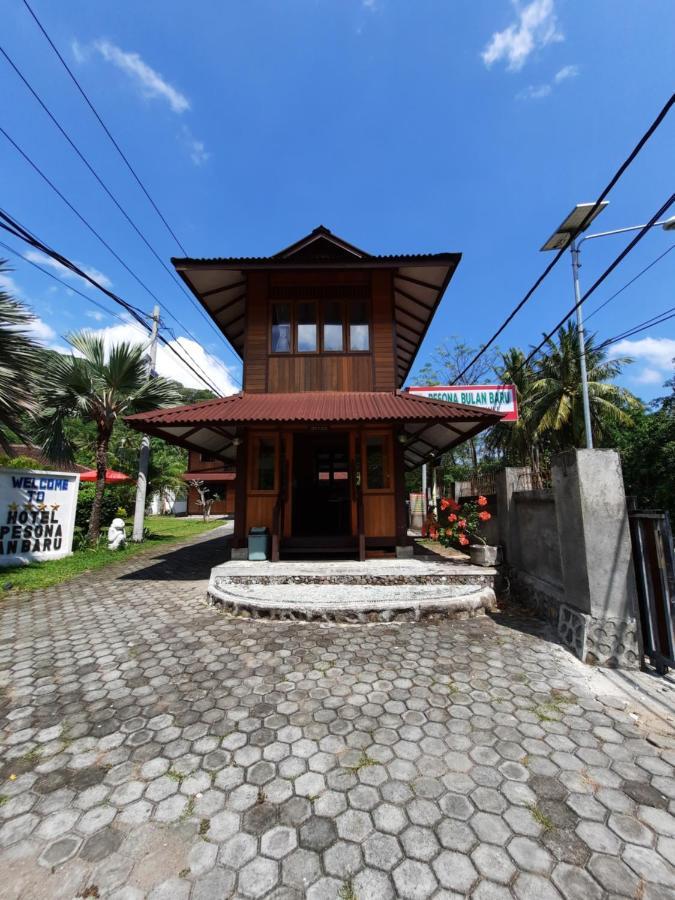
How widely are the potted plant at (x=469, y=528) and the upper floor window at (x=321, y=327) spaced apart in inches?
169

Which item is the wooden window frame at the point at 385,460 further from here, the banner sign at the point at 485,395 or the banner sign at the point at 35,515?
the banner sign at the point at 35,515

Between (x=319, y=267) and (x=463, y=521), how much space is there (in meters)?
6.66

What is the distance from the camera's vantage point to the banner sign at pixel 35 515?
8.77 m

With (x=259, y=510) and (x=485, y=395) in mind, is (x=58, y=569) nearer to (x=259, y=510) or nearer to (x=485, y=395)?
(x=259, y=510)

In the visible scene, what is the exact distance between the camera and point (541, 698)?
3.21 m

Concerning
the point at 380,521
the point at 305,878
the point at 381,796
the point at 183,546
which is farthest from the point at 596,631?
the point at 183,546

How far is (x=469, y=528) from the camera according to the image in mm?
7383

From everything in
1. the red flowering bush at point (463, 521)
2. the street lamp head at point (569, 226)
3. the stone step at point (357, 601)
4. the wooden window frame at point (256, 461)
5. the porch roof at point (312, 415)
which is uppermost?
the street lamp head at point (569, 226)

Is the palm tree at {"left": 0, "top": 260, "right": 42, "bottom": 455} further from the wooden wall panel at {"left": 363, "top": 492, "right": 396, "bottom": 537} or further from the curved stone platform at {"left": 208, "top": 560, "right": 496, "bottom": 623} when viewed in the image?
the wooden wall panel at {"left": 363, "top": 492, "right": 396, "bottom": 537}

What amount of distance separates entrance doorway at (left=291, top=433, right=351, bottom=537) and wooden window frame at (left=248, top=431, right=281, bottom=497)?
2.31 meters

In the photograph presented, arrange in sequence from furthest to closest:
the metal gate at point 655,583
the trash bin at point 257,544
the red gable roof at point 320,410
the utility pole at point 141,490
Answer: the utility pole at point 141,490, the trash bin at point 257,544, the red gable roof at point 320,410, the metal gate at point 655,583

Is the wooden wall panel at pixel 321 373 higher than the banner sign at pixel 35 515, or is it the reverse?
the wooden wall panel at pixel 321 373

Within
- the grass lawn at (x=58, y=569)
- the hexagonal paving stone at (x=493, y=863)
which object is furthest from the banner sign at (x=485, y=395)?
the grass lawn at (x=58, y=569)

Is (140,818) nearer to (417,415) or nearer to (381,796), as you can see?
(381,796)
